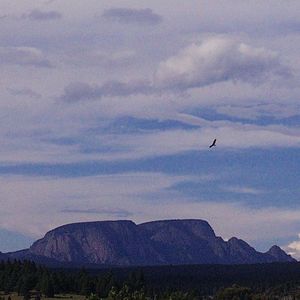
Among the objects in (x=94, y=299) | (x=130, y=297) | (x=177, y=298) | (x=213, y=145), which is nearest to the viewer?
(x=213, y=145)

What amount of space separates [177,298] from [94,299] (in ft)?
196

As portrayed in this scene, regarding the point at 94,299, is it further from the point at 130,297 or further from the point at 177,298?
the point at 177,298

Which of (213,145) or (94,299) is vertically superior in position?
(213,145)

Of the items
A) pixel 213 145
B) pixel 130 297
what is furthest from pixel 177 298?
pixel 213 145

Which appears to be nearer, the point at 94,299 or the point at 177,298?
the point at 94,299

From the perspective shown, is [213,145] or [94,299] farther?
[94,299]

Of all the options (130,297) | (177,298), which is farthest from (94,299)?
(177,298)

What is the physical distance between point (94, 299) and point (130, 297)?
14.3 metres

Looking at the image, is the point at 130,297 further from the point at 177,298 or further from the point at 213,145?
the point at 213,145

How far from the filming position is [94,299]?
13962 centimetres

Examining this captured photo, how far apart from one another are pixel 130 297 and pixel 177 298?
45624 mm

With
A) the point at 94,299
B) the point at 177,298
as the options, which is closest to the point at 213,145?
the point at 94,299

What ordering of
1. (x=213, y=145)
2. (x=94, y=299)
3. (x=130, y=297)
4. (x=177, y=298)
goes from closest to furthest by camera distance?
(x=213, y=145) → (x=94, y=299) → (x=130, y=297) → (x=177, y=298)

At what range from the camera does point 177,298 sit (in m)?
197
